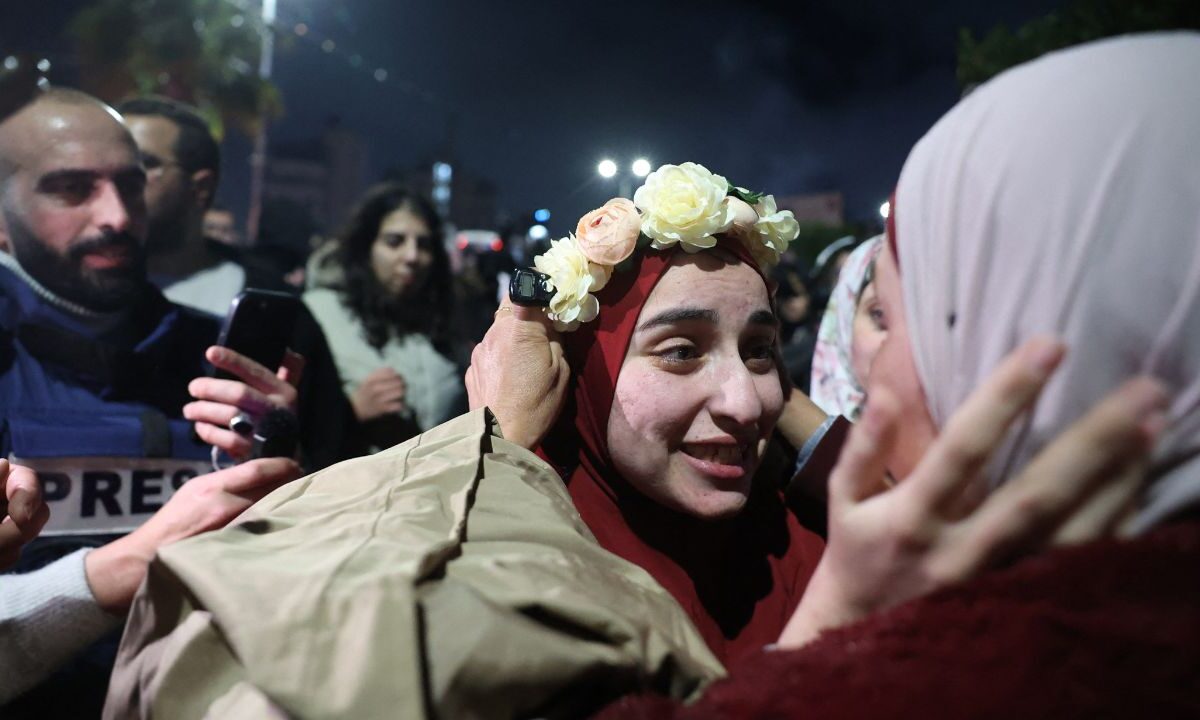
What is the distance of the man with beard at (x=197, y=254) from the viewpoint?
9.55 ft

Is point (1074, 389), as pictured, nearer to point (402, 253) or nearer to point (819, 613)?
point (819, 613)

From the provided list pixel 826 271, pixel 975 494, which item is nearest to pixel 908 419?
pixel 975 494

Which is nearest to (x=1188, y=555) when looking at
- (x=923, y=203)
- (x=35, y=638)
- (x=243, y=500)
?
(x=923, y=203)

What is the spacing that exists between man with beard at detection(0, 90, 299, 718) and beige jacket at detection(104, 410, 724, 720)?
989mm

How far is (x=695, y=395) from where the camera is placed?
1.52 m

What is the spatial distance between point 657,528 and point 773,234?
0.64 metres

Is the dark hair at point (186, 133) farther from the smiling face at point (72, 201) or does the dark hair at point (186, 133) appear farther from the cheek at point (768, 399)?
the cheek at point (768, 399)

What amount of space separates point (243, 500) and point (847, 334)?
206 cm

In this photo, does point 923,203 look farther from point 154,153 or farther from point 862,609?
point 154,153

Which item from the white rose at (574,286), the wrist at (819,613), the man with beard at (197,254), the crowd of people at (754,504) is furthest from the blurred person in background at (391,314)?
the wrist at (819,613)

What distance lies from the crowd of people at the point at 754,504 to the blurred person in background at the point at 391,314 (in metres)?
1.49

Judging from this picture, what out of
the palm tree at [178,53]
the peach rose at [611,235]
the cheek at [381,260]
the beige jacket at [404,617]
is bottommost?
the beige jacket at [404,617]

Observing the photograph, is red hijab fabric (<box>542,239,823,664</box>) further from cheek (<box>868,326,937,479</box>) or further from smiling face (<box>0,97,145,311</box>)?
smiling face (<box>0,97,145,311</box>)

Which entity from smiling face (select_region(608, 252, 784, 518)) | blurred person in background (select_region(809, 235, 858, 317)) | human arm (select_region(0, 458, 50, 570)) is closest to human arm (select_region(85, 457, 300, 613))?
human arm (select_region(0, 458, 50, 570))
